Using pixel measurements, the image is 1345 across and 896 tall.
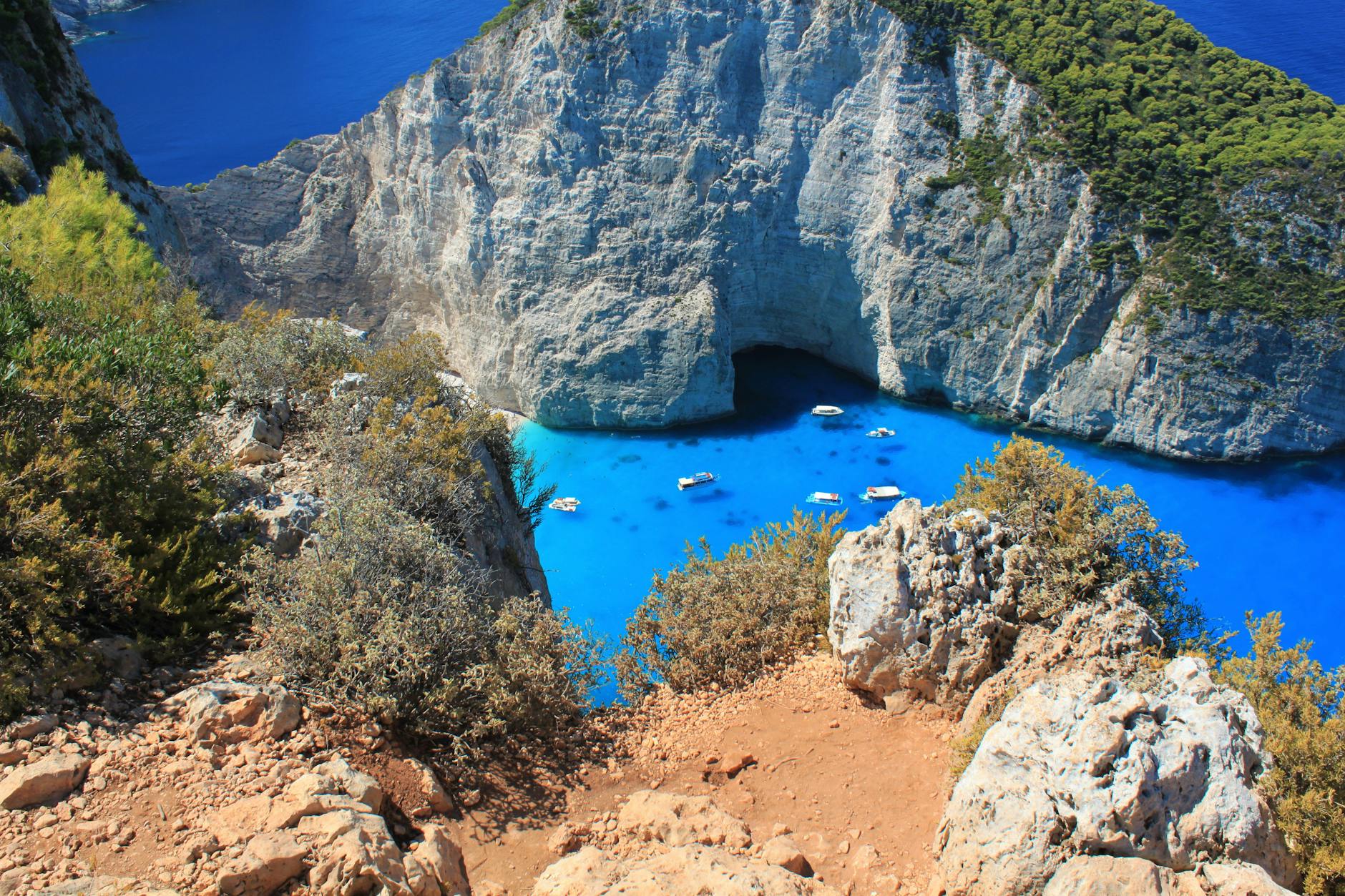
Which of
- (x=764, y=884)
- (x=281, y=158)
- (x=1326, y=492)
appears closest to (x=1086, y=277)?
(x=1326, y=492)

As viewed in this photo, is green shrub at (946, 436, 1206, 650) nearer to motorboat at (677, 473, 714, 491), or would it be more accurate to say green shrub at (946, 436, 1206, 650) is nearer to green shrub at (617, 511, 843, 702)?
green shrub at (617, 511, 843, 702)

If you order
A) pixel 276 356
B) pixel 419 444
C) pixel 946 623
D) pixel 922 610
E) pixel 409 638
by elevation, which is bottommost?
pixel 946 623

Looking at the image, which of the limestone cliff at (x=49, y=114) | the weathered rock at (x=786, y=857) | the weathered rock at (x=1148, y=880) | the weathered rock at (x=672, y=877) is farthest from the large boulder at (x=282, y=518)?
the limestone cliff at (x=49, y=114)

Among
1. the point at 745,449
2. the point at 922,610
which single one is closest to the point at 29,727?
the point at 922,610

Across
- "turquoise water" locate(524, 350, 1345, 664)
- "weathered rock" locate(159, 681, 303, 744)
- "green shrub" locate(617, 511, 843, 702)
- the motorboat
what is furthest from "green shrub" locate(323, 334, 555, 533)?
the motorboat

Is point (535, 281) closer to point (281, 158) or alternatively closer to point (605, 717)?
point (281, 158)

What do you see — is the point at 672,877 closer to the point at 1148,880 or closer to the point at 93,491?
the point at 1148,880
